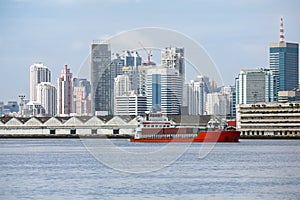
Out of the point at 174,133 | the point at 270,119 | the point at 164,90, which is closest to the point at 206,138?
the point at 174,133

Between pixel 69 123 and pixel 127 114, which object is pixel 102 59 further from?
pixel 127 114

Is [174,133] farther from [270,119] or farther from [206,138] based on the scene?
[270,119]

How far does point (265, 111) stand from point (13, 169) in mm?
84373

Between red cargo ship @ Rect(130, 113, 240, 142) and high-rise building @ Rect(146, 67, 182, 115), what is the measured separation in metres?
20.5

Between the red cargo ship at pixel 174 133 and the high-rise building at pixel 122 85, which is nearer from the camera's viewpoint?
the red cargo ship at pixel 174 133

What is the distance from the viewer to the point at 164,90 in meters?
133

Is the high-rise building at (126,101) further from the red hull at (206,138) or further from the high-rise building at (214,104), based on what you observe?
the red hull at (206,138)

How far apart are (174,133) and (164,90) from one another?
123 feet

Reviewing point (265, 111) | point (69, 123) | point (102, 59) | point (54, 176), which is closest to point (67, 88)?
point (69, 123)

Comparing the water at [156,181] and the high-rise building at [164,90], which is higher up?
Result: the high-rise building at [164,90]

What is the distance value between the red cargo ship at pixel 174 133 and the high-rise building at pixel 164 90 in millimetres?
20518

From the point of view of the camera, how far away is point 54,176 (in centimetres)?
4144

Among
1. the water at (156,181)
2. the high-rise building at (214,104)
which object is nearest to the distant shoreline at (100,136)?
the high-rise building at (214,104)

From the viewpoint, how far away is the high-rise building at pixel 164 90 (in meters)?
127
